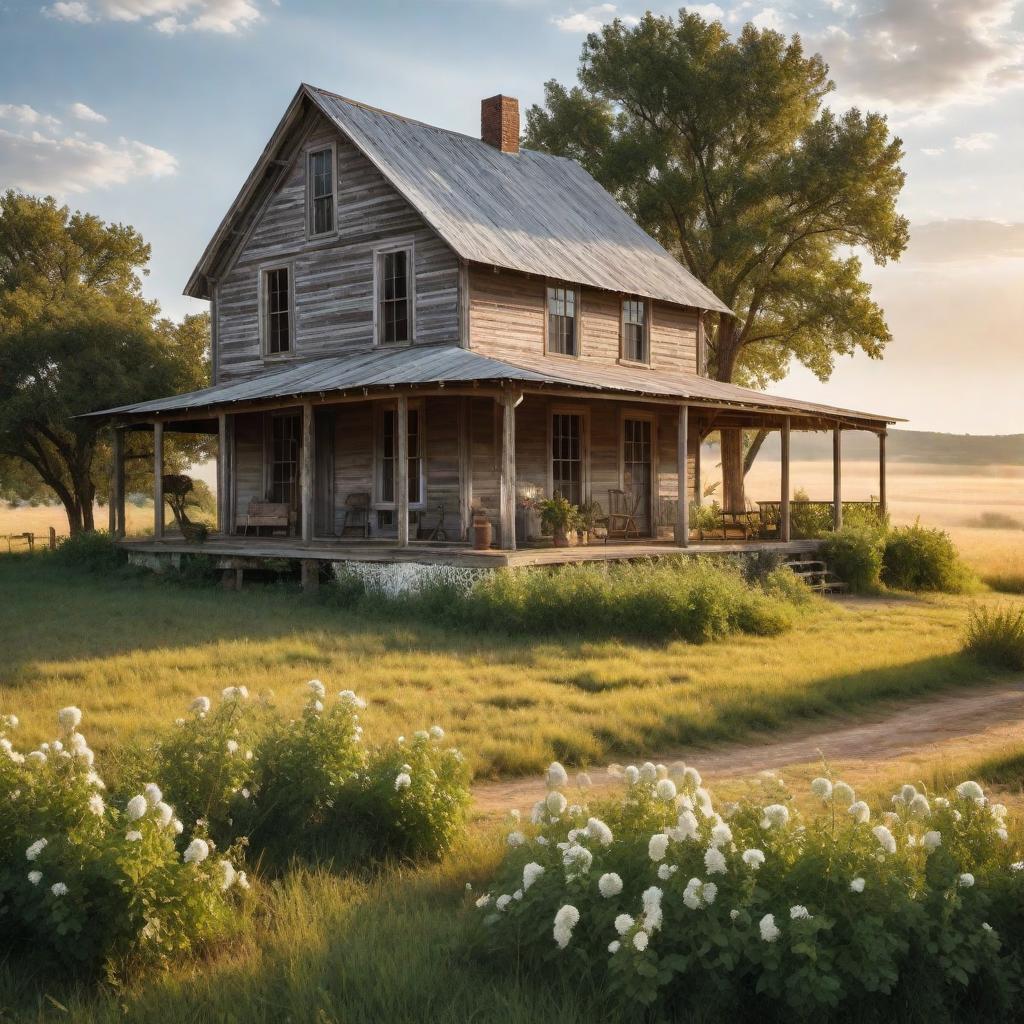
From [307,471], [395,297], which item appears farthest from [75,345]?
[307,471]

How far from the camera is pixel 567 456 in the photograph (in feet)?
73.7

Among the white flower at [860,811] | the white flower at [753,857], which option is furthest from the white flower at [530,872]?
the white flower at [860,811]

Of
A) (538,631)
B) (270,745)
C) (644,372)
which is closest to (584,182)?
(644,372)

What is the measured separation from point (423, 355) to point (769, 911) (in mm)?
16292

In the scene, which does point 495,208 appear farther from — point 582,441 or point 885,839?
point 885,839

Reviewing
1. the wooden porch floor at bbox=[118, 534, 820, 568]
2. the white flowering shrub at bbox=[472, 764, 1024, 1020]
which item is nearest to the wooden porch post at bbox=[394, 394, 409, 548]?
the wooden porch floor at bbox=[118, 534, 820, 568]

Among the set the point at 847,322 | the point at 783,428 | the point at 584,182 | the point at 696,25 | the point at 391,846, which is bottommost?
the point at 391,846

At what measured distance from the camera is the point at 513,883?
15.7 ft

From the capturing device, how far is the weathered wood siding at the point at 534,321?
20.8 metres

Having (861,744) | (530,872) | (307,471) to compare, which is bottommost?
(861,744)

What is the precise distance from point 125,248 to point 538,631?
2703 cm

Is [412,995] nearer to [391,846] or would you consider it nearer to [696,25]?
[391,846]

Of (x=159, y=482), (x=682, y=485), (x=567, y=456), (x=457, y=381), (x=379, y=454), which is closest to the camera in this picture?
(x=457, y=381)

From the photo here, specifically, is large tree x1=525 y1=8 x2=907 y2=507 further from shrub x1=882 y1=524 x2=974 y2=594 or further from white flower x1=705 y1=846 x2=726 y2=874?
white flower x1=705 y1=846 x2=726 y2=874
